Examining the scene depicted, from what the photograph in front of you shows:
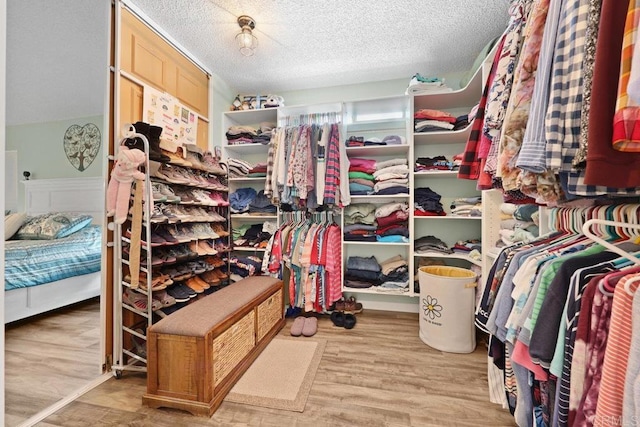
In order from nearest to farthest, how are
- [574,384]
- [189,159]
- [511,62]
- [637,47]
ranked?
[637,47] < [574,384] < [511,62] < [189,159]

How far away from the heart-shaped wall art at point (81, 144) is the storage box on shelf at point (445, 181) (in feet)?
8.93

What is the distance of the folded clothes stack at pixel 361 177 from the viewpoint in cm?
257

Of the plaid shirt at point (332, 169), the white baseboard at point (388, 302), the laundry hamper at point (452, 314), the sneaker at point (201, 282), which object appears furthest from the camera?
the white baseboard at point (388, 302)

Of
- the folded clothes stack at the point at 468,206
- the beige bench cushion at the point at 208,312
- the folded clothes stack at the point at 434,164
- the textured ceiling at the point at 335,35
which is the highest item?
the textured ceiling at the point at 335,35

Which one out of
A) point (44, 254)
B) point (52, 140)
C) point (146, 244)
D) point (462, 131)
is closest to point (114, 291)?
point (146, 244)

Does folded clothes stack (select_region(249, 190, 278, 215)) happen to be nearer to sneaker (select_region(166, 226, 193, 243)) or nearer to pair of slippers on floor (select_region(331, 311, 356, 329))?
sneaker (select_region(166, 226, 193, 243))

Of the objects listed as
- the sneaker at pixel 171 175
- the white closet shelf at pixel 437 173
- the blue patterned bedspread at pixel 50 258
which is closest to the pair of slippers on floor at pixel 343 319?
the white closet shelf at pixel 437 173

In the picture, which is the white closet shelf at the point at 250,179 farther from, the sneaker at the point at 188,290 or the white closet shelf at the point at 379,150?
the sneaker at the point at 188,290

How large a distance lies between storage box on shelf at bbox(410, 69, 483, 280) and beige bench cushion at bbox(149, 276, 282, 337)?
59.0 inches

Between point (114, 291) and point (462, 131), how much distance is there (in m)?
2.86

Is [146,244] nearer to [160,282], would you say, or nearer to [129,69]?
[160,282]

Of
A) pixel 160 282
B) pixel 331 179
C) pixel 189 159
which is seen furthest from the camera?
pixel 331 179

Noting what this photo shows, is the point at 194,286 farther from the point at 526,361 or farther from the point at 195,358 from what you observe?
the point at 526,361

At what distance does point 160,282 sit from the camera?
5.70ft
